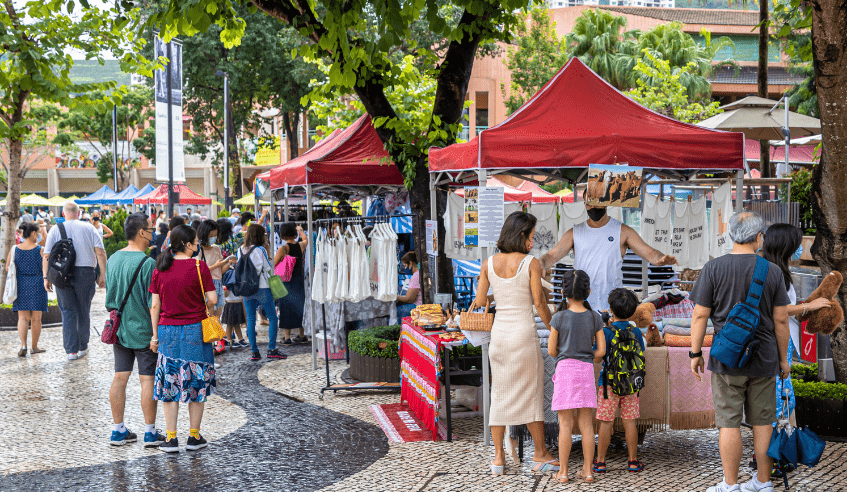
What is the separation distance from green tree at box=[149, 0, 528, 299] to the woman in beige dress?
2.73 metres

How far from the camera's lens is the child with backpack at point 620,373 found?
528cm

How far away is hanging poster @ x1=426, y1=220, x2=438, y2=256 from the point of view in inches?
290

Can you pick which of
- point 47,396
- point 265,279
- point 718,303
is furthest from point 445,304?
point 47,396

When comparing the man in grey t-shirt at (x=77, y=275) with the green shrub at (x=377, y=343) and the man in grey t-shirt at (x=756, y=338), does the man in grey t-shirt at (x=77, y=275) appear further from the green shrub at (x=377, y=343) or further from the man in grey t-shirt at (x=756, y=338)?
the man in grey t-shirt at (x=756, y=338)

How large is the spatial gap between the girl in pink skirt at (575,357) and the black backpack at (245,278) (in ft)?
18.8

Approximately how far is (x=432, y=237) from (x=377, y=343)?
5.26 ft

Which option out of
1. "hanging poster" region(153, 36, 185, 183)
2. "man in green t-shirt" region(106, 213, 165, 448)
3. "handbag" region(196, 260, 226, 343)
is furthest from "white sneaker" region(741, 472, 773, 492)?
"hanging poster" region(153, 36, 185, 183)

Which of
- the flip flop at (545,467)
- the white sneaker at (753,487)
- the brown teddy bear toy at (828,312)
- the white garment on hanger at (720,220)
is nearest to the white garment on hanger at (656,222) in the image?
the white garment on hanger at (720,220)

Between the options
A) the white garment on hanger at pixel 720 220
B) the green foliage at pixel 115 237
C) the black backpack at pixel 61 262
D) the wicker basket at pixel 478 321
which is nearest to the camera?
the wicker basket at pixel 478 321

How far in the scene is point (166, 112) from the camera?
42.1ft

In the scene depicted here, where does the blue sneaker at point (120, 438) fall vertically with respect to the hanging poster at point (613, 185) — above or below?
below

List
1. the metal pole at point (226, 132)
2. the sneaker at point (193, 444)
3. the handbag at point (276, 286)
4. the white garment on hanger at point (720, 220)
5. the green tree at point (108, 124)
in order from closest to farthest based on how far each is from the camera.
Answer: the sneaker at point (193, 444)
the white garment on hanger at point (720, 220)
the handbag at point (276, 286)
the metal pole at point (226, 132)
the green tree at point (108, 124)

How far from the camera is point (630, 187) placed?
612 cm

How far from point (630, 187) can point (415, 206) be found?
10.3ft
